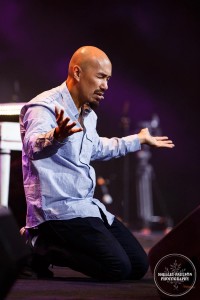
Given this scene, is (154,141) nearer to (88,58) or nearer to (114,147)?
(114,147)

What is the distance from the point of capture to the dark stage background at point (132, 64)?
308 inches

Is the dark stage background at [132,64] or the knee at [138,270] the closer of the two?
the knee at [138,270]

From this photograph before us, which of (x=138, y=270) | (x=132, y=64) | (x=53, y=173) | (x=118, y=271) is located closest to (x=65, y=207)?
(x=53, y=173)

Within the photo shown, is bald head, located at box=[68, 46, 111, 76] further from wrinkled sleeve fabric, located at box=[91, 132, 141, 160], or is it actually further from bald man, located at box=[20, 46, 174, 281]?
wrinkled sleeve fabric, located at box=[91, 132, 141, 160]

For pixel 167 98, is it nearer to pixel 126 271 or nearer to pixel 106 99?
pixel 106 99

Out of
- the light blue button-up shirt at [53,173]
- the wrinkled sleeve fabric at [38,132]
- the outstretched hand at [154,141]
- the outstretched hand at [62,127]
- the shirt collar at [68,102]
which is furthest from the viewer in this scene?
the outstretched hand at [154,141]

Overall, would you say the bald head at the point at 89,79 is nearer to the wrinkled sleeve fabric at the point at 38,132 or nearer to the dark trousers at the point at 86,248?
the wrinkled sleeve fabric at the point at 38,132

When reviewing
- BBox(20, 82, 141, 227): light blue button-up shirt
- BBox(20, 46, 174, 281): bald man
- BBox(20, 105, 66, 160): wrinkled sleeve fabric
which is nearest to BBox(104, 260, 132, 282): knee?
BBox(20, 46, 174, 281): bald man

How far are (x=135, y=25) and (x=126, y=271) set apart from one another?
5.59 m

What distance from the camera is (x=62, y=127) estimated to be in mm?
2584

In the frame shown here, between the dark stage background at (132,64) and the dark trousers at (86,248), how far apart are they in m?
4.52

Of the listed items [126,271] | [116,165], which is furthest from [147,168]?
[126,271]

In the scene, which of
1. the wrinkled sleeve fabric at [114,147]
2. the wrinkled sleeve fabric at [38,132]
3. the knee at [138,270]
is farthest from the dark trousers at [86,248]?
the wrinkled sleeve fabric at [114,147]

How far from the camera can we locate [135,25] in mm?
8188
